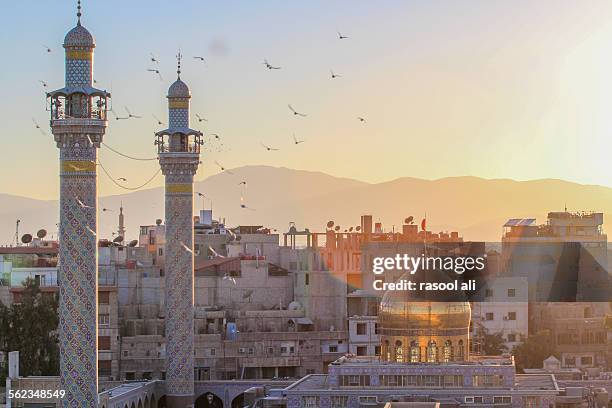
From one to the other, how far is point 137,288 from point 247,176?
283 feet

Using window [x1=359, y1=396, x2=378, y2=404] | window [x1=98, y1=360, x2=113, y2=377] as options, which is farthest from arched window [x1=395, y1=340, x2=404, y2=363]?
window [x1=98, y1=360, x2=113, y2=377]

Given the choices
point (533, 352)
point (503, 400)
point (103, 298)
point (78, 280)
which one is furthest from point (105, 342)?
point (78, 280)

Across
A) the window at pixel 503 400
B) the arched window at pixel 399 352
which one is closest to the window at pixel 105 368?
the arched window at pixel 399 352

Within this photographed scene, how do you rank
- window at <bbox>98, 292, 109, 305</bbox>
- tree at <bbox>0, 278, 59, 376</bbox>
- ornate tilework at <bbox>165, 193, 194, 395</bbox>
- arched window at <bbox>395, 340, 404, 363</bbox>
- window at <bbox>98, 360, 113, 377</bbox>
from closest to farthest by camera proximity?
arched window at <bbox>395, 340, 404, 363</bbox>
ornate tilework at <bbox>165, 193, 194, 395</bbox>
tree at <bbox>0, 278, 59, 376</bbox>
window at <bbox>98, 360, 113, 377</bbox>
window at <bbox>98, 292, 109, 305</bbox>

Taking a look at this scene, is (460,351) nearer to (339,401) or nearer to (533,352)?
(339,401)

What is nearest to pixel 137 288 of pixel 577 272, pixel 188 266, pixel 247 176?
pixel 188 266

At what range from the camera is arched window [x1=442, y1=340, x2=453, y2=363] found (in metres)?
46.1

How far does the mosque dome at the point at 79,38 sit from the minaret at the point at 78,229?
0.14 m

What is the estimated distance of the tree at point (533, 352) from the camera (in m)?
58.6

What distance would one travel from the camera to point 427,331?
1818 inches

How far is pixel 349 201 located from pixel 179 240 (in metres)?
84.2

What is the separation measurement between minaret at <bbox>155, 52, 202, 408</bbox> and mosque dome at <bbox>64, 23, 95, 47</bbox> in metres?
11.5

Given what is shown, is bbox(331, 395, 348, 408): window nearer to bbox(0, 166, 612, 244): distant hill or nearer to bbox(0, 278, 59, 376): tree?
bbox(0, 278, 59, 376): tree

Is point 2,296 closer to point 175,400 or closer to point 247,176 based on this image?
point 175,400
